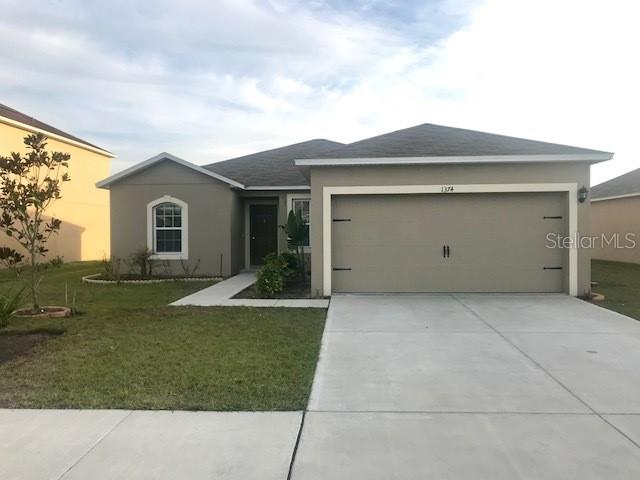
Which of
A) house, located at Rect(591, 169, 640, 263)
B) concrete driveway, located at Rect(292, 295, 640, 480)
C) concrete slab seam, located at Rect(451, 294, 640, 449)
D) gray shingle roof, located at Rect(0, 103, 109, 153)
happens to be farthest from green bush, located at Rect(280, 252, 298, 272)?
house, located at Rect(591, 169, 640, 263)

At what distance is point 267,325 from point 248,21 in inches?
300

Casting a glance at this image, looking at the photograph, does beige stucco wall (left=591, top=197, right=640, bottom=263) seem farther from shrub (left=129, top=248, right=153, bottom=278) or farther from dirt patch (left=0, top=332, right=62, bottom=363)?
dirt patch (left=0, top=332, right=62, bottom=363)

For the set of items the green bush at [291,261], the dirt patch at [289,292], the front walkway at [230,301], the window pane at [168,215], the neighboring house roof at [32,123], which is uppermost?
the neighboring house roof at [32,123]

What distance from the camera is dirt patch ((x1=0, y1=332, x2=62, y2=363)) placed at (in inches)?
236

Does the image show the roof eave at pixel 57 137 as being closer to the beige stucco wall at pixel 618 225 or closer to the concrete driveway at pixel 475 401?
the concrete driveway at pixel 475 401

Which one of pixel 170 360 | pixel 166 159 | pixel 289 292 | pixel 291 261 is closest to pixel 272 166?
pixel 166 159

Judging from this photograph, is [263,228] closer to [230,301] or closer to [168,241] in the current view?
[168,241]

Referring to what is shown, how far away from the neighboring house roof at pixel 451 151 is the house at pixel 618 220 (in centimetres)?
1252

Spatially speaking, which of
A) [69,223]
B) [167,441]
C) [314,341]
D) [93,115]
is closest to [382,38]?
[314,341]

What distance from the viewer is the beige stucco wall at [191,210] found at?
14938 millimetres

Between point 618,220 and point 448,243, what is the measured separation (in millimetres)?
15748

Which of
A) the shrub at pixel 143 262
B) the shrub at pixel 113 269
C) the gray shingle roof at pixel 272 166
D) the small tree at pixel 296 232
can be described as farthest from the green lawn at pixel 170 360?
the gray shingle roof at pixel 272 166

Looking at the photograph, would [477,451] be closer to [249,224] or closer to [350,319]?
[350,319]

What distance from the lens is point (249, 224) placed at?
55.1ft
